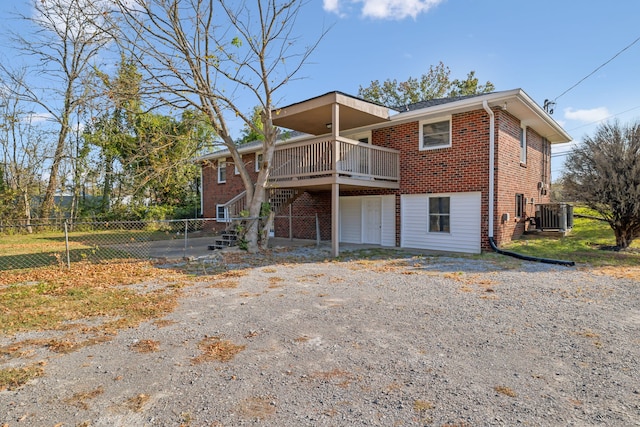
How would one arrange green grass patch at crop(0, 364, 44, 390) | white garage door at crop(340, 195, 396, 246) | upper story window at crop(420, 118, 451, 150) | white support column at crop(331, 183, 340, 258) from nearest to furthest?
green grass patch at crop(0, 364, 44, 390) < white support column at crop(331, 183, 340, 258) < upper story window at crop(420, 118, 451, 150) < white garage door at crop(340, 195, 396, 246)

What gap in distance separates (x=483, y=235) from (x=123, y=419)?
33.4 ft

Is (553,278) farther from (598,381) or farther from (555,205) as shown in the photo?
(555,205)

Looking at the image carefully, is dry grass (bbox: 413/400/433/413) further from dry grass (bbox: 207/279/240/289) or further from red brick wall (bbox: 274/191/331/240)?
red brick wall (bbox: 274/191/331/240)

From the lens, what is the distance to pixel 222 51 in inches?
403

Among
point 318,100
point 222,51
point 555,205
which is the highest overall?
point 222,51

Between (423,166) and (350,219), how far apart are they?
3816mm

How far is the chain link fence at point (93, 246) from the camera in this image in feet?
29.8

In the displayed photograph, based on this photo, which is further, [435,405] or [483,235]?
[483,235]

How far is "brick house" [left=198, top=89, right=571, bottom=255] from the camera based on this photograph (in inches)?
404

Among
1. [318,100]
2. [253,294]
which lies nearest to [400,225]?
[318,100]

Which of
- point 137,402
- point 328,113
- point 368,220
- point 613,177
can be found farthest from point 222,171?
point 137,402

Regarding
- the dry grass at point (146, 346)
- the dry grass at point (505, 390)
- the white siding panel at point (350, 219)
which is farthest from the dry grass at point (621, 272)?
the dry grass at point (146, 346)

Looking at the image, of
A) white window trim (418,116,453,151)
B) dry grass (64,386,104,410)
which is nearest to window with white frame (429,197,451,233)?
white window trim (418,116,453,151)

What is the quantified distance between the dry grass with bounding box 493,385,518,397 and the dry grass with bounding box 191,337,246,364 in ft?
7.84
